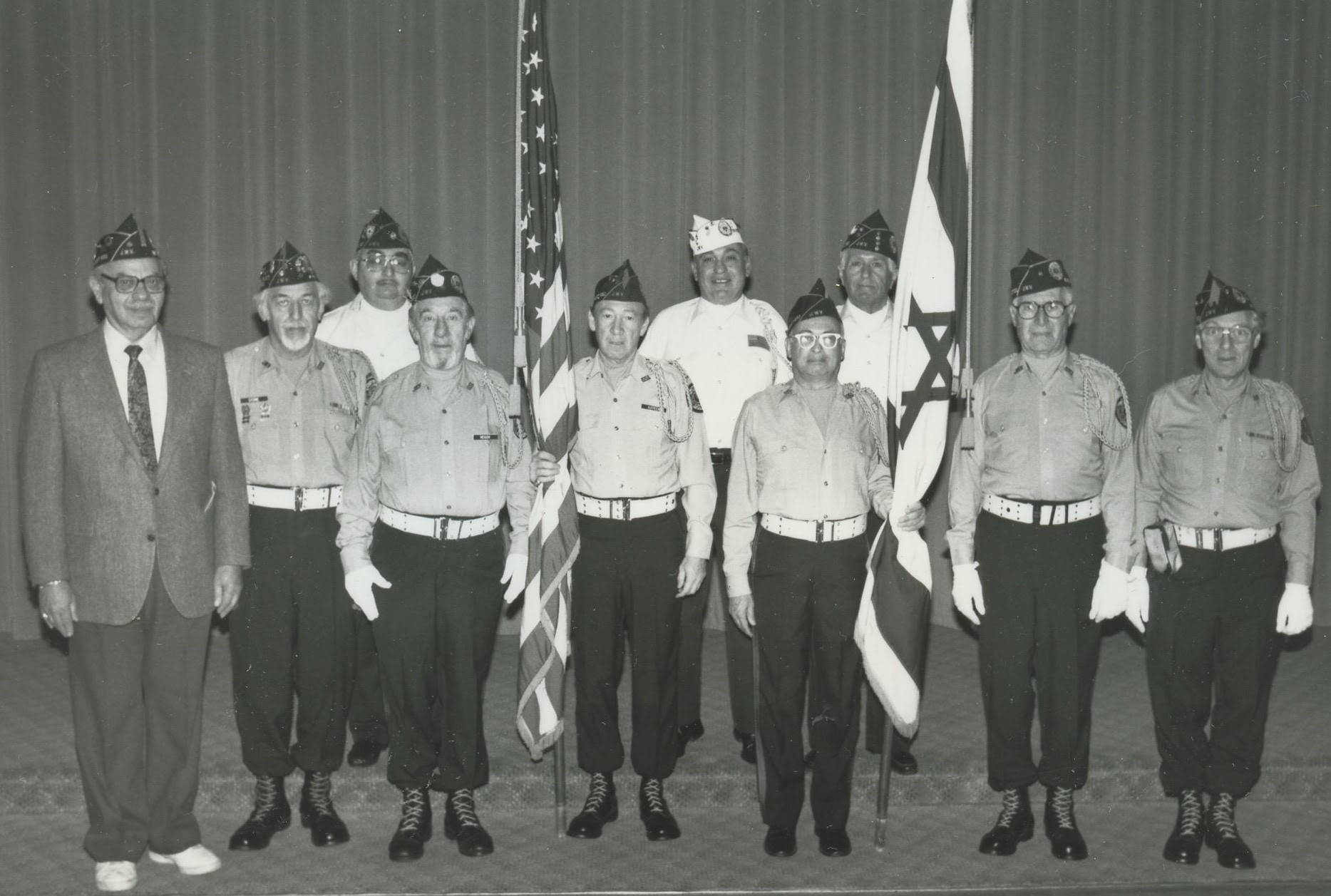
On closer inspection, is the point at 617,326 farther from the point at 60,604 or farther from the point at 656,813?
the point at 60,604

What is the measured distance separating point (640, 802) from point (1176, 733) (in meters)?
1.78

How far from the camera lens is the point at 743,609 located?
3.86 m

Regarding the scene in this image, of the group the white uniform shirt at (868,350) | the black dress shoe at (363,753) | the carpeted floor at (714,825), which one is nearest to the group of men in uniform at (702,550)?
the carpeted floor at (714,825)

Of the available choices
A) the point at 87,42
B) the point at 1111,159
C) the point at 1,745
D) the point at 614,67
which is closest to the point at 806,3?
the point at 614,67

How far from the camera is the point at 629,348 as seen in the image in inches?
160

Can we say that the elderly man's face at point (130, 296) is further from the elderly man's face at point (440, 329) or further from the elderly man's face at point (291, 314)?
the elderly man's face at point (440, 329)

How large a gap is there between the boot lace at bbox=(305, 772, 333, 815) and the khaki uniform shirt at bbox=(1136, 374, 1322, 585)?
9.33 ft

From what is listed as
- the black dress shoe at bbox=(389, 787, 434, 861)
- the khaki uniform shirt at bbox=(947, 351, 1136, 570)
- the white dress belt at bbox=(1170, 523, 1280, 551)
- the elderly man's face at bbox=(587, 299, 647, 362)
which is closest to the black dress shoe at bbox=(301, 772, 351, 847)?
the black dress shoe at bbox=(389, 787, 434, 861)

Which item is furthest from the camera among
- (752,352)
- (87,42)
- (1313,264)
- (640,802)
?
(1313,264)

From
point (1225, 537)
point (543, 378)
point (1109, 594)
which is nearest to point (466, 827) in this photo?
point (543, 378)

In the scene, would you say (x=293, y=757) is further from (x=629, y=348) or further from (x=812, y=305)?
(x=812, y=305)

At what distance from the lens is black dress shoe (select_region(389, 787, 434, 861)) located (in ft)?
12.5

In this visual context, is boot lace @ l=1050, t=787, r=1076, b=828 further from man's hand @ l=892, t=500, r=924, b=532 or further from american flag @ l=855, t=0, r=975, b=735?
man's hand @ l=892, t=500, r=924, b=532

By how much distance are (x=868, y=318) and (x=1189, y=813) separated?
2057 mm
